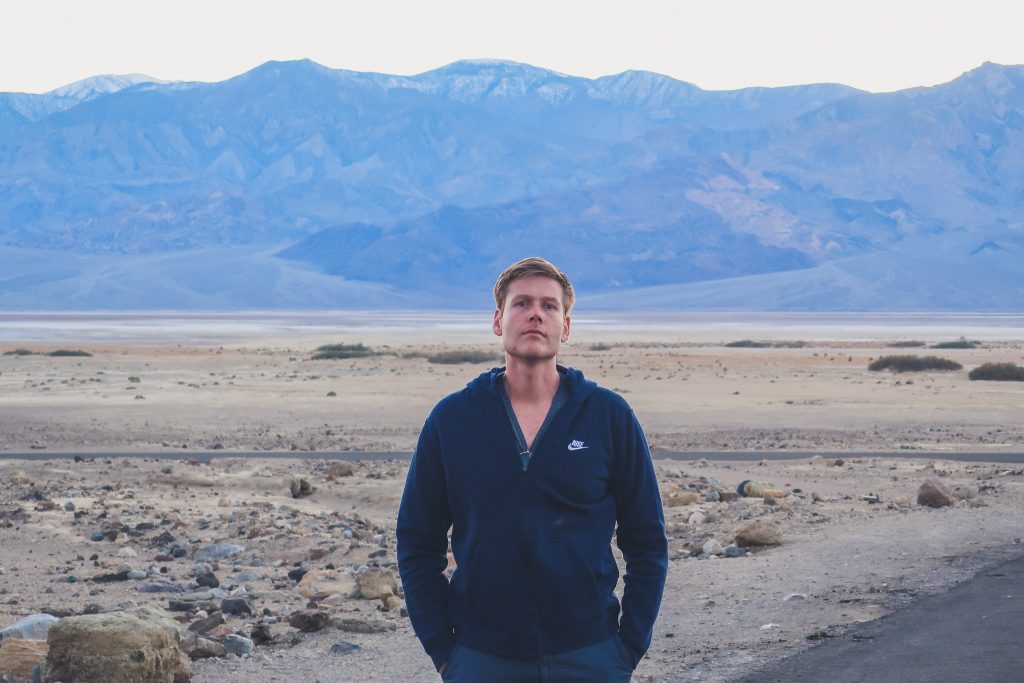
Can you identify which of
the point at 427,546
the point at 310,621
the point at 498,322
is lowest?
the point at 310,621

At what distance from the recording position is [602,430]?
4.40 m

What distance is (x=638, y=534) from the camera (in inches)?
177

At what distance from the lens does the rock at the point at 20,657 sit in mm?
7520

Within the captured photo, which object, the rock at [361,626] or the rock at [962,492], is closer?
the rock at [361,626]

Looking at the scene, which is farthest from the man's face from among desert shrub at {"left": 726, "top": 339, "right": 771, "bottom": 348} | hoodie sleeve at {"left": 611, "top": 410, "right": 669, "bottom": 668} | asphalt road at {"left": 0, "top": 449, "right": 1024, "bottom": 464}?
desert shrub at {"left": 726, "top": 339, "right": 771, "bottom": 348}

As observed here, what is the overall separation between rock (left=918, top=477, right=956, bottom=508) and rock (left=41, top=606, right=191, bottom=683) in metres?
10.1

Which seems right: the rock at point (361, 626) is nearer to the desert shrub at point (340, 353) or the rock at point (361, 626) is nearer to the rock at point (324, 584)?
the rock at point (324, 584)

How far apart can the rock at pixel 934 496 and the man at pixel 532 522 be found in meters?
11.5

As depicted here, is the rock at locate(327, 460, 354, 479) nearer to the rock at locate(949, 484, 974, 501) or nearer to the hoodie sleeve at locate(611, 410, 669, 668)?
the rock at locate(949, 484, 974, 501)

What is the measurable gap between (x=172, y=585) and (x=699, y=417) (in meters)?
22.2

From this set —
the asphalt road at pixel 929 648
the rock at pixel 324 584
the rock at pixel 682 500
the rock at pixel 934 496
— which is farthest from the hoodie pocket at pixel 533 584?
the rock at pixel 682 500

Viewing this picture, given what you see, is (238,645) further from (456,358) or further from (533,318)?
(456,358)

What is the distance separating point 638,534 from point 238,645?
15.5 ft

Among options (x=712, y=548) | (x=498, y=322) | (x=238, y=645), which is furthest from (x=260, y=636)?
(x=712, y=548)
